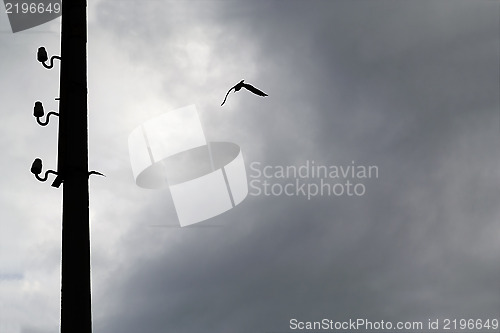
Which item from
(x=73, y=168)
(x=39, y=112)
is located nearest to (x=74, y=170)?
(x=73, y=168)

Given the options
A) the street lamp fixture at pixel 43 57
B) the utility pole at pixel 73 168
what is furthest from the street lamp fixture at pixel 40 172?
the street lamp fixture at pixel 43 57

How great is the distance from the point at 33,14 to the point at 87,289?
381 cm

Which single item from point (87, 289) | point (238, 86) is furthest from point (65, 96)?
point (238, 86)

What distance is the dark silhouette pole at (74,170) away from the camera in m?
4.83

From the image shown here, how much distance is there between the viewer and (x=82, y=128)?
17.5 ft

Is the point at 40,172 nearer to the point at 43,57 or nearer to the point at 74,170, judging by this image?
the point at 74,170

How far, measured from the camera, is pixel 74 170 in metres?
5.19

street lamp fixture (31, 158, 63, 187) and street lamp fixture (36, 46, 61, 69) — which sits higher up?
street lamp fixture (36, 46, 61, 69)

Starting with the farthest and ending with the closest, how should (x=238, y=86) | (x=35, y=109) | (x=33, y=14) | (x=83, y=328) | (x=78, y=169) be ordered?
(x=238, y=86), (x=33, y=14), (x=35, y=109), (x=78, y=169), (x=83, y=328)

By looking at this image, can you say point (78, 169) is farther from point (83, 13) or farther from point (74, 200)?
point (83, 13)

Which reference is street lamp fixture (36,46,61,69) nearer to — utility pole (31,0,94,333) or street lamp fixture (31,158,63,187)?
utility pole (31,0,94,333)

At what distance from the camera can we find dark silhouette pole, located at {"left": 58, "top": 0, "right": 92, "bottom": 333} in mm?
4832

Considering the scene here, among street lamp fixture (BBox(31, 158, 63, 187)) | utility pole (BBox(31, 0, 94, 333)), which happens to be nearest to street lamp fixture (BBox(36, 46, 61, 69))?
utility pole (BBox(31, 0, 94, 333))

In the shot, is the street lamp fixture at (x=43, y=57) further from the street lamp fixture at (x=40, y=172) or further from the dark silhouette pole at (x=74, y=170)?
the street lamp fixture at (x=40, y=172)
